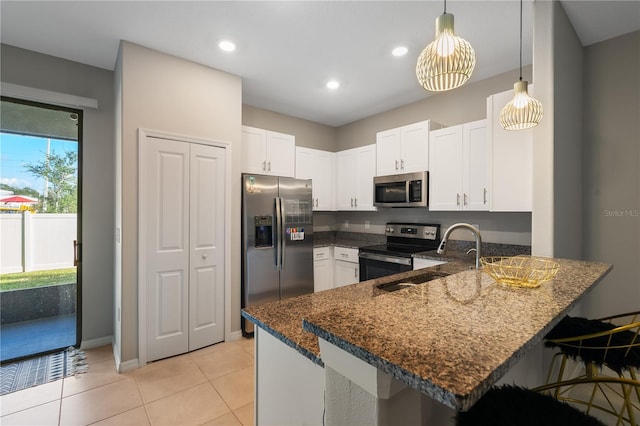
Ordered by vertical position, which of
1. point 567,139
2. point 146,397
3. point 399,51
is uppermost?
point 399,51

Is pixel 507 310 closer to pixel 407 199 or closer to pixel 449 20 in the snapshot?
pixel 449 20

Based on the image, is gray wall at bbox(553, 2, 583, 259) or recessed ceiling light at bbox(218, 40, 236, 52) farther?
recessed ceiling light at bbox(218, 40, 236, 52)

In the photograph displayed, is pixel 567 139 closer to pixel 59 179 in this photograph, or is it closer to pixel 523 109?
pixel 523 109

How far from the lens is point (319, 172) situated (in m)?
4.40

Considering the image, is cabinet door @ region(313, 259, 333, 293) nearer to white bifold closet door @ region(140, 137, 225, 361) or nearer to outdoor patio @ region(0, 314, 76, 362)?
white bifold closet door @ region(140, 137, 225, 361)

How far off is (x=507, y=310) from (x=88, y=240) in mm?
3546

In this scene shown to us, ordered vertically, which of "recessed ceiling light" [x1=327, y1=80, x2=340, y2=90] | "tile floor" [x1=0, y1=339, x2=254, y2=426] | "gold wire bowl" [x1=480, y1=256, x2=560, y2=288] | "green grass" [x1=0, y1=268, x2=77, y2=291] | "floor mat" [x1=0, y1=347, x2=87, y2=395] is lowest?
"tile floor" [x1=0, y1=339, x2=254, y2=426]

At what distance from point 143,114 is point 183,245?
123cm

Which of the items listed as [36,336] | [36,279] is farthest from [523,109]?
[36,336]

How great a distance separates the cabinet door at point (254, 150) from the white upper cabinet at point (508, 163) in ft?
8.15

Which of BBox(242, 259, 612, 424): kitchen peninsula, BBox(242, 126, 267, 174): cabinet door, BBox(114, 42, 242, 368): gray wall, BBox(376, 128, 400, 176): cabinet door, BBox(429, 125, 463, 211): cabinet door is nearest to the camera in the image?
BBox(242, 259, 612, 424): kitchen peninsula

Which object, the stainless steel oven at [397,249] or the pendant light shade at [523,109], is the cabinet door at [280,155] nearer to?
the stainless steel oven at [397,249]

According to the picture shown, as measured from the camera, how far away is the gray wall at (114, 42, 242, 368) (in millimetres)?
2500

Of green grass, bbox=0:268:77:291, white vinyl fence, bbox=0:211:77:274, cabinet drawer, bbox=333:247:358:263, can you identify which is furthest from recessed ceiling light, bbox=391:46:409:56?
green grass, bbox=0:268:77:291
